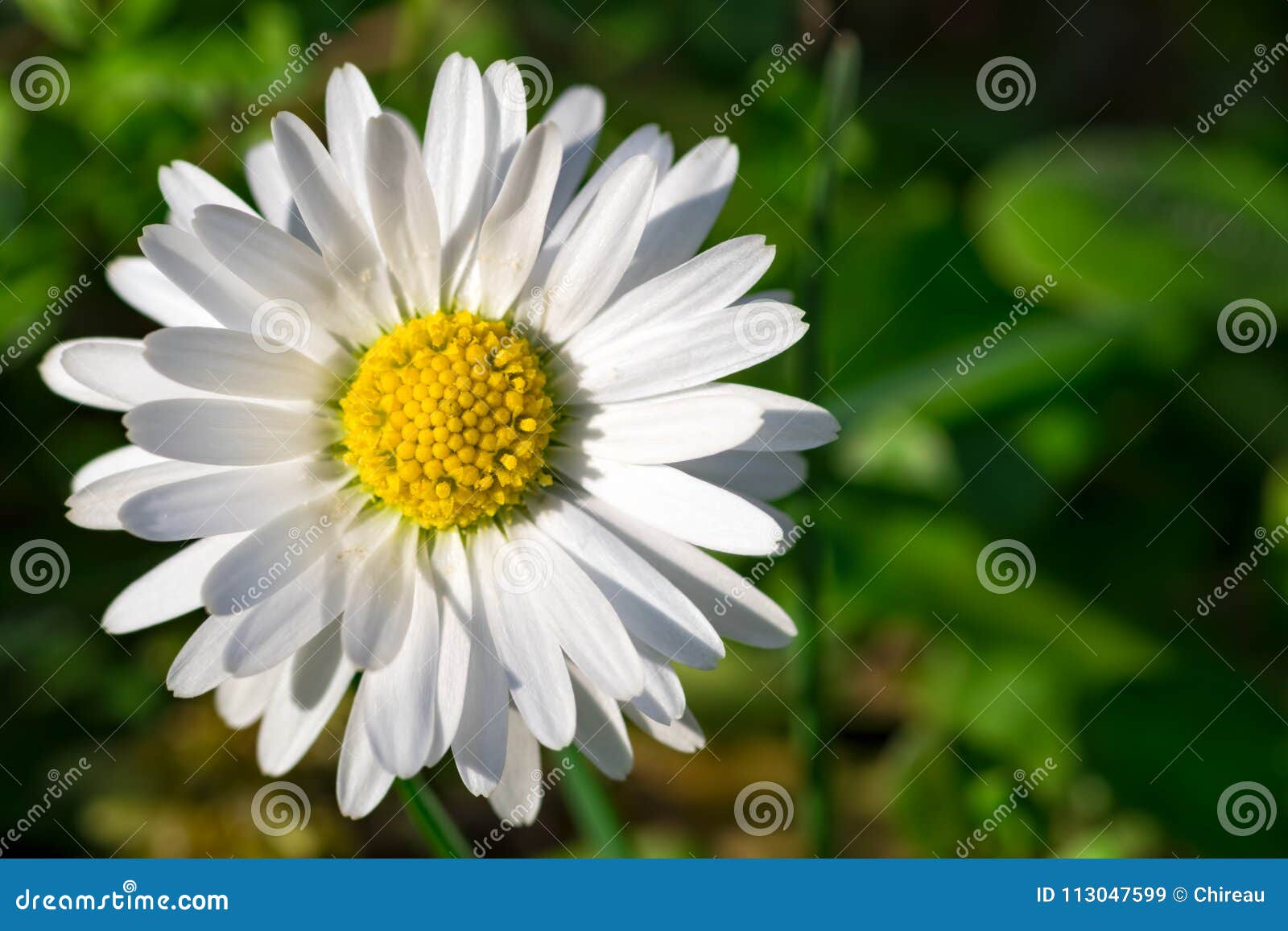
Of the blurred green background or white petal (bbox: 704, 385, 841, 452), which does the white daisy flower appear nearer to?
white petal (bbox: 704, 385, 841, 452)

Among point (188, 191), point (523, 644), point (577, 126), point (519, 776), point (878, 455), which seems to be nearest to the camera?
point (523, 644)

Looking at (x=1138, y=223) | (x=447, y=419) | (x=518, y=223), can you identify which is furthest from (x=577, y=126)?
(x=1138, y=223)

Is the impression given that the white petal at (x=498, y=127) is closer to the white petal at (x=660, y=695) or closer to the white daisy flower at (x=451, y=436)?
the white daisy flower at (x=451, y=436)

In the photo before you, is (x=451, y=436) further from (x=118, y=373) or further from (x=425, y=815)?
(x=425, y=815)

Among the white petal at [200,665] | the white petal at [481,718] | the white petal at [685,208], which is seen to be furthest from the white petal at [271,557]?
the white petal at [685,208]

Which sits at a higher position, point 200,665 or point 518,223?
point 518,223

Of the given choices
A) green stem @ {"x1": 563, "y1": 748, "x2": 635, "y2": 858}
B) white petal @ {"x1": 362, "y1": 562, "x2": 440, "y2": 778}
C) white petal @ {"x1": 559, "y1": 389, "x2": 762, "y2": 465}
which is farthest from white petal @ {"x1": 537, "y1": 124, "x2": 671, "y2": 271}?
green stem @ {"x1": 563, "y1": 748, "x2": 635, "y2": 858}

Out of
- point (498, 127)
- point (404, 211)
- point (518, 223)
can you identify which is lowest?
point (404, 211)
